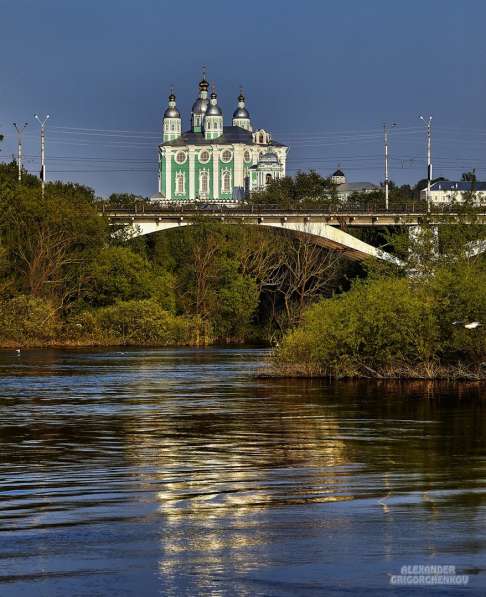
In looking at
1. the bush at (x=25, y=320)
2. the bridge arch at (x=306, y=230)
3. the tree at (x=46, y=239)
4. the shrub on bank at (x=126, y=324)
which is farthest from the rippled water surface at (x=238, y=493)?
the bridge arch at (x=306, y=230)

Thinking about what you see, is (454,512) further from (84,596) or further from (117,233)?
(117,233)

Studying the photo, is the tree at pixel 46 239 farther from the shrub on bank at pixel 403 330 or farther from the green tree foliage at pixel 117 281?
the shrub on bank at pixel 403 330

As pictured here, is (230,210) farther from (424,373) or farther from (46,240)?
(424,373)

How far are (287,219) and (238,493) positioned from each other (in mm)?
84660

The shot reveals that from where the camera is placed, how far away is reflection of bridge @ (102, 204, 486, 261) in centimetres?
10369

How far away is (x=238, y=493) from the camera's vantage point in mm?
21688

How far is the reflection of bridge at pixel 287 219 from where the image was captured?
340ft

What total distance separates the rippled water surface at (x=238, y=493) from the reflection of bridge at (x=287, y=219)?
61.1m

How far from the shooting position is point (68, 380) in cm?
5241

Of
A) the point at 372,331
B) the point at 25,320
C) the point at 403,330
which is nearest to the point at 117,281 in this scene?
the point at 25,320

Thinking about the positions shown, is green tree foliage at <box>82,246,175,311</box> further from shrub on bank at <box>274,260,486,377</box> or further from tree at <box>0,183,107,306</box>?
shrub on bank at <box>274,260,486,377</box>

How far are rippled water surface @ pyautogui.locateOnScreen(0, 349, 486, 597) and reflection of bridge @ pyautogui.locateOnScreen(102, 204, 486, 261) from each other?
61063mm

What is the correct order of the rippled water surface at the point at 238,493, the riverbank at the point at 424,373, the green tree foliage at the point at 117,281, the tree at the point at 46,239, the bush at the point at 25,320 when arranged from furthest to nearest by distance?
the green tree foliage at the point at 117,281 → the tree at the point at 46,239 → the bush at the point at 25,320 → the riverbank at the point at 424,373 → the rippled water surface at the point at 238,493

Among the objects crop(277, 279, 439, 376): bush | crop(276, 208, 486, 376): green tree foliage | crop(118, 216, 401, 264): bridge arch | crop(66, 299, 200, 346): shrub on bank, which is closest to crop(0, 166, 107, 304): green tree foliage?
crop(66, 299, 200, 346): shrub on bank
